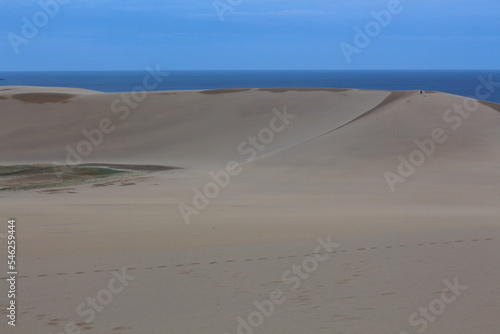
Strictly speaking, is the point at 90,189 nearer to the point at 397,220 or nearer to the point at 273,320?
the point at 397,220

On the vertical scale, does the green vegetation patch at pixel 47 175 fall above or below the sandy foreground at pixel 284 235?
above

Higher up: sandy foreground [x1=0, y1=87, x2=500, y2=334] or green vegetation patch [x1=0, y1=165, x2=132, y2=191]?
green vegetation patch [x1=0, y1=165, x2=132, y2=191]

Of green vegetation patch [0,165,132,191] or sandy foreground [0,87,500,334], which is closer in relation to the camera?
sandy foreground [0,87,500,334]

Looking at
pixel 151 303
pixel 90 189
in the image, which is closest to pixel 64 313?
pixel 151 303

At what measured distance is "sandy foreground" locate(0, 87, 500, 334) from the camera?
554 centimetres

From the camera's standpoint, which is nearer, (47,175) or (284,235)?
(284,235)

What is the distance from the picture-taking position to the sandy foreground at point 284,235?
5539 millimetres

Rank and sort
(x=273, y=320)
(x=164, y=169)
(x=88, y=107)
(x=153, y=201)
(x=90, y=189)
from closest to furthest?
(x=273, y=320), (x=153, y=201), (x=90, y=189), (x=164, y=169), (x=88, y=107)

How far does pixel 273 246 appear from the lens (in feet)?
26.0

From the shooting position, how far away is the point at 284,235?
855 centimetres

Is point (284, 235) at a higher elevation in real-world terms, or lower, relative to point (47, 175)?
lower

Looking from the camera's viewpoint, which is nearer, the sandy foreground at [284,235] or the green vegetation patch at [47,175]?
the sandy foreground at [284,235]

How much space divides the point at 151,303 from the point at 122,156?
18.3 m

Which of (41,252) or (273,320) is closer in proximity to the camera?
(273,320)
